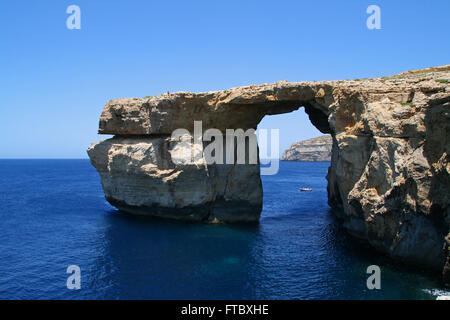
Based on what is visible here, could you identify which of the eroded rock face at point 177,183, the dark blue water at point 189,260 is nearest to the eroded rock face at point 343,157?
the eroded rock face at point 177,183

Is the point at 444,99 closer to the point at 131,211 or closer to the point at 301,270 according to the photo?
the point at 301,270

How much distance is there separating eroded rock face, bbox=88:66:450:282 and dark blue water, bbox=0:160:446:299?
A: 249 centimetres

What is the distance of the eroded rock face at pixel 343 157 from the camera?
22.0 metres

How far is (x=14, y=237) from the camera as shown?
108 feet

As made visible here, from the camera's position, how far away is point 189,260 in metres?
26.6

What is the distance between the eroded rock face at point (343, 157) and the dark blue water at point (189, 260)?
2.49m

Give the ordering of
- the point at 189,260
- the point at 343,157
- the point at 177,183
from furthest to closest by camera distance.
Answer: the point at 177,183, the point at 343,157, the point at 189,260

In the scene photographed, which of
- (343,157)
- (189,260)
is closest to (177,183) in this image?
(189,260)

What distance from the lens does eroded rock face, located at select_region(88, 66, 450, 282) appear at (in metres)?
22.0

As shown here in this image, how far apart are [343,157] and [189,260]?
51.1ft

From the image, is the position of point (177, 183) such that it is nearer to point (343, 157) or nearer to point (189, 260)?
point (189, 260)

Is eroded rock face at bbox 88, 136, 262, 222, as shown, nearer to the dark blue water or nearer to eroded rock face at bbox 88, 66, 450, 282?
eroded rock face at bbox 88, 66, 450, 282
